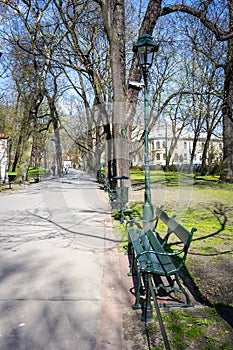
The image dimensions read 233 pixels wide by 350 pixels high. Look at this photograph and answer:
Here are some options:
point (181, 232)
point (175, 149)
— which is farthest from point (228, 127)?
point (175, 149)

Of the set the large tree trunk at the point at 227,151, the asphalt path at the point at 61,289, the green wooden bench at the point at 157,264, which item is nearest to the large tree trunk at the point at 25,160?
the large tree trunk at the point at 227,151

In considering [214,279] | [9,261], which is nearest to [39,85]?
[9,261]

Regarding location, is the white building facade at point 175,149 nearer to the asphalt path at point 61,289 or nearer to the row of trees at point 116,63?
the row of trees at point 116,63

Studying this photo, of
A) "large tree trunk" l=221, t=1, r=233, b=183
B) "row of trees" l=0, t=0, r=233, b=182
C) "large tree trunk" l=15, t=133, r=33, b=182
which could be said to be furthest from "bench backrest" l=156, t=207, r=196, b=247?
"large tree trunk" l=15, t=133, r=33, b=182

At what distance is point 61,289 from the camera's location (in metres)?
4.59

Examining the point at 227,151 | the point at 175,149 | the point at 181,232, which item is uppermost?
the point at 175,149

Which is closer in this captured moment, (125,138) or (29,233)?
(29,233)

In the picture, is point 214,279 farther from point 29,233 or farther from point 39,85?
point 39,85

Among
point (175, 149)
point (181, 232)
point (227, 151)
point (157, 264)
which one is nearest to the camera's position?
point (157, 264)

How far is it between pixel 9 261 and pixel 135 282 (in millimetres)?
2369

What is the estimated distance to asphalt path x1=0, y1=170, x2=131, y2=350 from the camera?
133 inches

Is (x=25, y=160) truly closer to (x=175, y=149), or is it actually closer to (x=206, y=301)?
(x=206, y=301)

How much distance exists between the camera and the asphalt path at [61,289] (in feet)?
11.1

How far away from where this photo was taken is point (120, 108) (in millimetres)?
11844
